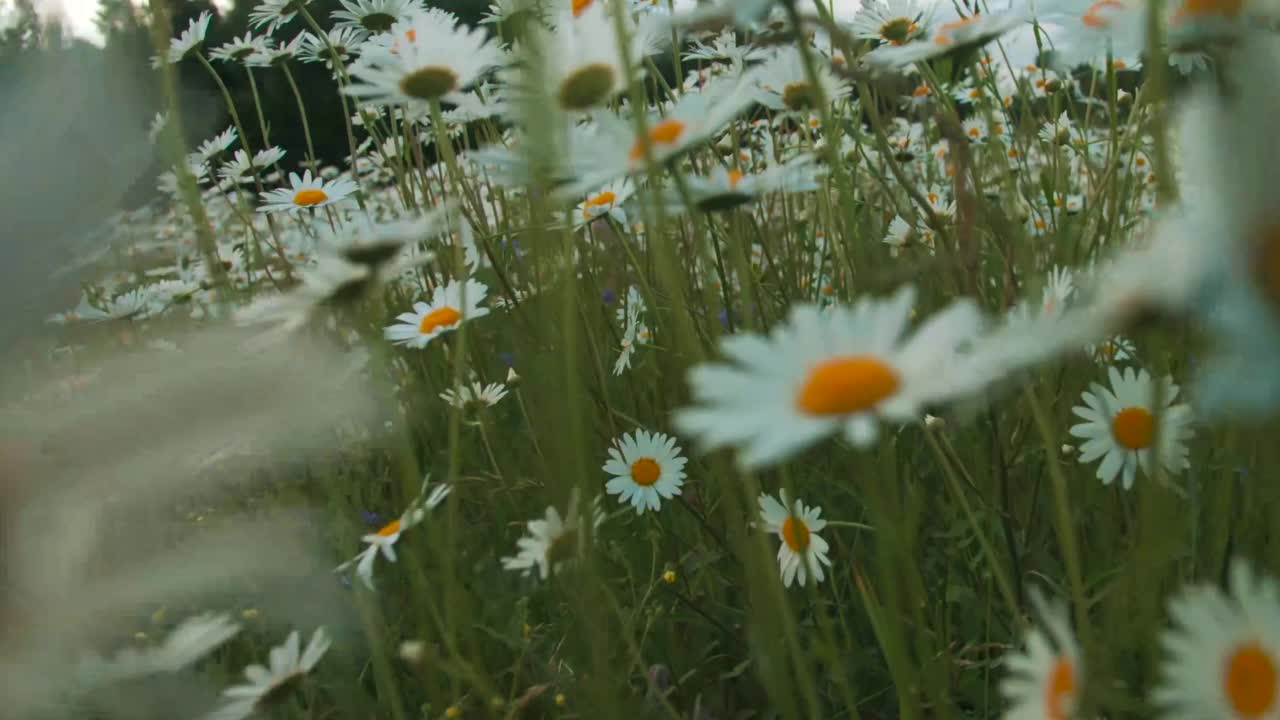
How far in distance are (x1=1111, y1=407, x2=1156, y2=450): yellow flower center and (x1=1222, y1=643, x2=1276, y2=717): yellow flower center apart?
1.64ft

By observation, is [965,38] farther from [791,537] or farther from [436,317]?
[436,317]

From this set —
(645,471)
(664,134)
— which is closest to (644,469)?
(645,471)

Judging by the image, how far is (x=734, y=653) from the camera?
929 mm

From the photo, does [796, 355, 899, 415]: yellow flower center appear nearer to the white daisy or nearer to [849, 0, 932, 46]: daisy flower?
[849, 0, 932, 46]: daisy flower

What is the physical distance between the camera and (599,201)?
115 cm

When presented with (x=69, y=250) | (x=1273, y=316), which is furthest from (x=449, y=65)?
(x=1273, y=316)

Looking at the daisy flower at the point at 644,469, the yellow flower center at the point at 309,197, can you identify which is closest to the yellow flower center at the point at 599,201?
the daisy flower at the point at 644,469

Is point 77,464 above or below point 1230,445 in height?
above

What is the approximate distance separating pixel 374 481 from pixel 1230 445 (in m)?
1.03

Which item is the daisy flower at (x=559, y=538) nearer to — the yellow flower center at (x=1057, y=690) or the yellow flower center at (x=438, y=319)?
the yellow flower center at (x=1057, y=690)

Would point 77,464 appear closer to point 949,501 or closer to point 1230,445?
point 1230,445

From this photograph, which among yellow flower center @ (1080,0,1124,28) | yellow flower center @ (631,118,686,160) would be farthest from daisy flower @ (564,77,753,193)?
yellow flower center @ (1080,0,1124,28)

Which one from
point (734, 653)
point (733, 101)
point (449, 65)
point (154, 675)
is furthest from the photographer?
point (734, 653)

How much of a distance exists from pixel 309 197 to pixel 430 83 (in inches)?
32.7
